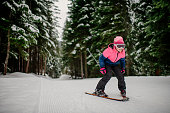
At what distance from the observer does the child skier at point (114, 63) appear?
119 inches

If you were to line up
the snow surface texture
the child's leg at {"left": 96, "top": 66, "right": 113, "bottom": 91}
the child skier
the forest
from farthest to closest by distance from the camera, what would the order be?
the forest
the child's leg at {"left": 96, "top": 66, "right": 113, "bottom": 91}
the child skier
the snow surface texture

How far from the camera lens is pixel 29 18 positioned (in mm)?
8898

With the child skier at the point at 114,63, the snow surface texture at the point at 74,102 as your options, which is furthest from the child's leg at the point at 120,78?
the snow surface texture at the point at 74,102

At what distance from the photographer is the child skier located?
9.96 feet

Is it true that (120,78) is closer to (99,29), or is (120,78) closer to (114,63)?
(114,63)

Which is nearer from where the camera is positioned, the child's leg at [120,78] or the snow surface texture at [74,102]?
the snow surface texture at [74,102]

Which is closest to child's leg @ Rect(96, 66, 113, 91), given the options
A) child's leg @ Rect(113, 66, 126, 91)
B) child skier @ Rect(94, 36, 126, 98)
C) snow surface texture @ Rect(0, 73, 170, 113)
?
child skier @ Rect(94, 36, 126, 98)

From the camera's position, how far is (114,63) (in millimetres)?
3264

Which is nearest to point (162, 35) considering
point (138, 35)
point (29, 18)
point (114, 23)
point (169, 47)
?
point (169, 47)

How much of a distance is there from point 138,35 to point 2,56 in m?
14.6

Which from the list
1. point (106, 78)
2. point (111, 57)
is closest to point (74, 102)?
point (106, 78)

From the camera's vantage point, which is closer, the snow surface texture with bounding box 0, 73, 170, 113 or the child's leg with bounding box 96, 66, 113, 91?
the snow surface texture with bounding box 0, 73, 170, 113

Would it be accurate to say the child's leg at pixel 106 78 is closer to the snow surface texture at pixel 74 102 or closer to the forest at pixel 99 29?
the snow surface texture at pixel 74 102

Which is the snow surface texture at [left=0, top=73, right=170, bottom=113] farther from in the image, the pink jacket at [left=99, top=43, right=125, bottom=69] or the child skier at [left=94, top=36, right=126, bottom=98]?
the pink jacket at [left=99, top=43, right=125, bottom=69]
